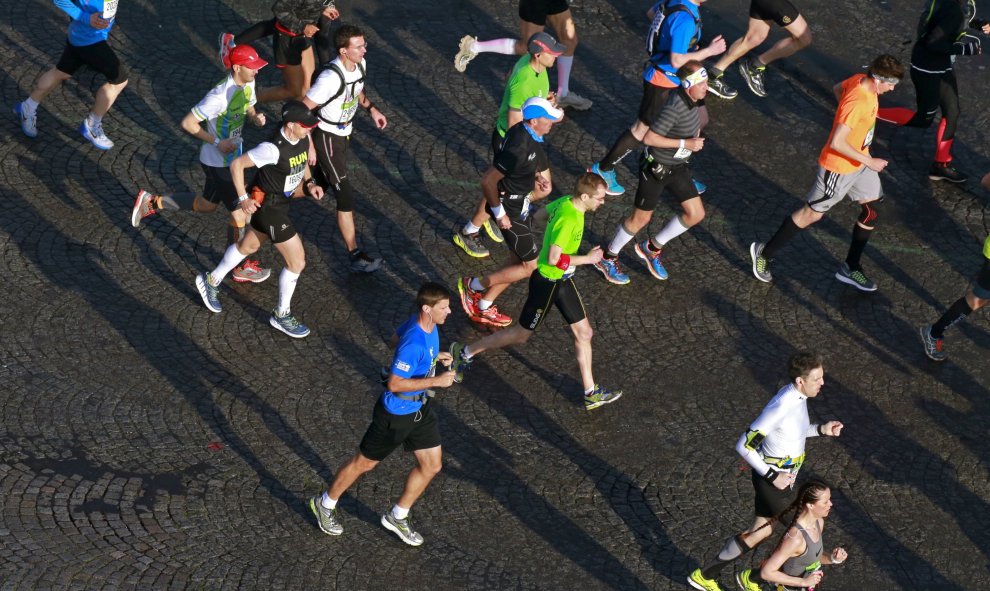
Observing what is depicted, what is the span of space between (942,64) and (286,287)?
260 inches

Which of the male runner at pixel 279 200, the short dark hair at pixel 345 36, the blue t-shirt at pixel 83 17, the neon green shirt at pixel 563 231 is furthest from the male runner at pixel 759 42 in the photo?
the blue t-shirt at pixel 83 17

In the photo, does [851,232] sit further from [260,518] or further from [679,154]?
[260,518]

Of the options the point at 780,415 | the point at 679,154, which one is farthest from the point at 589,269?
the point at 780,415

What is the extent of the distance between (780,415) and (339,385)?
138 inches

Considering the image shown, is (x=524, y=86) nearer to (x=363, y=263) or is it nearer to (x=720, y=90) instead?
(x=363, y=263)

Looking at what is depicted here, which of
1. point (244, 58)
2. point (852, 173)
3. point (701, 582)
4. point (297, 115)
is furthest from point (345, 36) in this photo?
point (701, 582)

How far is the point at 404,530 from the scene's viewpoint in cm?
880

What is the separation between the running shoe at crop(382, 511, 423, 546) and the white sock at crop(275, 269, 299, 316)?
2.38 metres

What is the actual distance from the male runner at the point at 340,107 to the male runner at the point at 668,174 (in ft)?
7.44

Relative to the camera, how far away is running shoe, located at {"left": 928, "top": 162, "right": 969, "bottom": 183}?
42.6 feet

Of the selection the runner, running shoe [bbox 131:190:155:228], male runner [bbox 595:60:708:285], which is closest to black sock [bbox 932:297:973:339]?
male runner [bbox 595:60:708:285]

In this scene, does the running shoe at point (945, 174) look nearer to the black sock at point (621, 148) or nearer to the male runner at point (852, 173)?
the male runner at point (852, 173)

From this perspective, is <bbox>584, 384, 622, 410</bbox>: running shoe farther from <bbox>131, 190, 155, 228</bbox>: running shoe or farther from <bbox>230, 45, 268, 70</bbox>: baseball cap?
<bbox>131, 190, 155, 228</bbox>: running shoe

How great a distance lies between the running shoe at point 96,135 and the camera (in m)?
12.5
